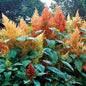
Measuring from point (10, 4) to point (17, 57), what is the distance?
31.5 feet

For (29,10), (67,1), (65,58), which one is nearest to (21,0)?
(29,10)

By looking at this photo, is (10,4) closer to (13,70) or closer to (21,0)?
(21,0)

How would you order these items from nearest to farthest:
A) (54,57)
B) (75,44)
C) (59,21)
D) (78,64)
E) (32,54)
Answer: (32,54), (54,57), (78,64), (75,44), (59,21)

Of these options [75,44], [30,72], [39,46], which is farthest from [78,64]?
[30,72]

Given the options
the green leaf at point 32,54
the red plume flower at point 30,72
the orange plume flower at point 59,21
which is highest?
the orange plume flower at point 59,21

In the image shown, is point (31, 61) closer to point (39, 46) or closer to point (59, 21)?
point (39, 46)

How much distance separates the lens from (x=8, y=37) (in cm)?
157

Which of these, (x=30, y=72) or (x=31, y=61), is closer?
(x=30, y=72)

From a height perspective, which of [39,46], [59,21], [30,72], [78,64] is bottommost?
[78,64]

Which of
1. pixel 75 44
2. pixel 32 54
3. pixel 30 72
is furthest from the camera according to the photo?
pixel 75 44

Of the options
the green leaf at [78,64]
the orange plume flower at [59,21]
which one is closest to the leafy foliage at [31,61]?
the green leaf at [78,64]

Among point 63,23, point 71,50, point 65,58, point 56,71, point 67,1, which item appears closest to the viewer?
point 56,71

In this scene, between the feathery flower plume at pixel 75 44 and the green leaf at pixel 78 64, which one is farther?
the feathery flower plume at pixel 75 44

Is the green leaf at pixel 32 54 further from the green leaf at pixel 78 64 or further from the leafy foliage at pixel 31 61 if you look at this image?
the green leaf at pixel 78 64
